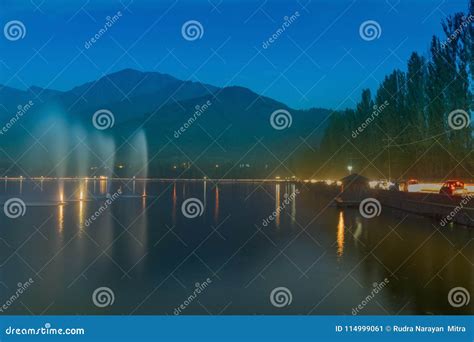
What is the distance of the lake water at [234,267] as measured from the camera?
12156 mm

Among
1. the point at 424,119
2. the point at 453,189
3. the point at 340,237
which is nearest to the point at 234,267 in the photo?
the point at 340,237

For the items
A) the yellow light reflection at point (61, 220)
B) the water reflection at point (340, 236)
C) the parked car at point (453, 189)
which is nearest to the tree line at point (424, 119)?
the parked car at point (453, 189)

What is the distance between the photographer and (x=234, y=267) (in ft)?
54.7

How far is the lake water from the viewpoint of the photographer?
12.2 m

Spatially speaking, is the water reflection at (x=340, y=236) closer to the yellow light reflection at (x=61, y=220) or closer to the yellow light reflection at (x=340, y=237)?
the yellow light reflection at (x=340, y=237)

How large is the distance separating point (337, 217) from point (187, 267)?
2013cm

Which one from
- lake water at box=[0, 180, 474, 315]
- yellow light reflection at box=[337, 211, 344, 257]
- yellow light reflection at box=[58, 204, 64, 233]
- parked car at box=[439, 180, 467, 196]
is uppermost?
parked car at box=[439, 180, 467, 196]

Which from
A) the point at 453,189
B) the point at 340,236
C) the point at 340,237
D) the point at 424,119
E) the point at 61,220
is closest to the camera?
the point at 340,237

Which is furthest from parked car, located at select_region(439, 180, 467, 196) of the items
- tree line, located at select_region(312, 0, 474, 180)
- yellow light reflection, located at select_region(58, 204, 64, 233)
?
yellow light reflection, located at select_region(58, 204, 64, 233)

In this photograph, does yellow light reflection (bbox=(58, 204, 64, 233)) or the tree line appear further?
the tree line

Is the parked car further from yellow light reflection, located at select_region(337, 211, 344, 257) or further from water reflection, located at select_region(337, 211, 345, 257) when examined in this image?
yellow light reflection, located at select_region(337, 211, 344, 257)

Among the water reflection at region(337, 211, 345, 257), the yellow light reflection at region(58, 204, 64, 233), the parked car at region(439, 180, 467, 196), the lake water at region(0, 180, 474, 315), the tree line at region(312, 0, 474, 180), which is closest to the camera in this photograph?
the lake water at region(0, 180, 474, 315)

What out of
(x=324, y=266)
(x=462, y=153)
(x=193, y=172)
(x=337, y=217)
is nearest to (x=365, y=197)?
(x=462, y=153)

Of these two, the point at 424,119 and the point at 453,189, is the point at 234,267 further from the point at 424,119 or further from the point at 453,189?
the point at 424,119
